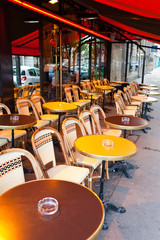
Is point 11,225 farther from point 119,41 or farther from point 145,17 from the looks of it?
point 119,41

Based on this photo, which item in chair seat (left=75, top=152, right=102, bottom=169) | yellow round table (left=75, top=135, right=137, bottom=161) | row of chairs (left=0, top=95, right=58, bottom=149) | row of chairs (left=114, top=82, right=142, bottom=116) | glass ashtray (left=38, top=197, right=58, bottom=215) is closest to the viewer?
glass ashtray (left=38, top=197, right=58, bottom=215)

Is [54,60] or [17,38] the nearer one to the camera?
[54,60]

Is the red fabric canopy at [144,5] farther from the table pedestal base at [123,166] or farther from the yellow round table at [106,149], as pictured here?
the table pedestal base at [123,166]

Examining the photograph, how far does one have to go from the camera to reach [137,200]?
2.99m

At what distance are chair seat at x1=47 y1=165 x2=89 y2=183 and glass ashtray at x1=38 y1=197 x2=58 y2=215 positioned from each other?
923 millimetres

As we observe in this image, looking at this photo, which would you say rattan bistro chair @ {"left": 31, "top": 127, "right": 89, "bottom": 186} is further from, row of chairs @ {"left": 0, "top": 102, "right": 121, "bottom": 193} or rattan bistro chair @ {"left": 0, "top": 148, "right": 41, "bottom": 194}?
rattan bistro chair @ {"left": 0, "top": 148, "right": 41, "bottom": 194}

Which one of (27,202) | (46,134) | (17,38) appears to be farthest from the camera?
(17,38)

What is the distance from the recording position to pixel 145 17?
416 centimetres

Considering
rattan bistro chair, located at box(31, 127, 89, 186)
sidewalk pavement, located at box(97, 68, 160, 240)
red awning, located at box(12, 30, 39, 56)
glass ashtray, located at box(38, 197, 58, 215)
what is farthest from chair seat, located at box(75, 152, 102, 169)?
red awning, located at box(12, 30, 39, 56)

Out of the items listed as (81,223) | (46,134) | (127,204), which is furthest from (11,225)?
(127,204)

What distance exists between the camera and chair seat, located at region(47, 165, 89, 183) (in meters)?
2.42

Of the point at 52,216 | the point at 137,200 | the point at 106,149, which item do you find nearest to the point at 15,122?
the point at 106,149

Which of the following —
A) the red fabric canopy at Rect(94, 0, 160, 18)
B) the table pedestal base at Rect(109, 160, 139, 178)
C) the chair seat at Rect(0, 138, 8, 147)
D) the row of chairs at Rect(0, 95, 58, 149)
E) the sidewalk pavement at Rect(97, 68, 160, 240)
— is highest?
Result: the red fabric canopy at Rect(94, 0, 160, 18)

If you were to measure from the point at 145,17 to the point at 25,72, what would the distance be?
26.5 ft
